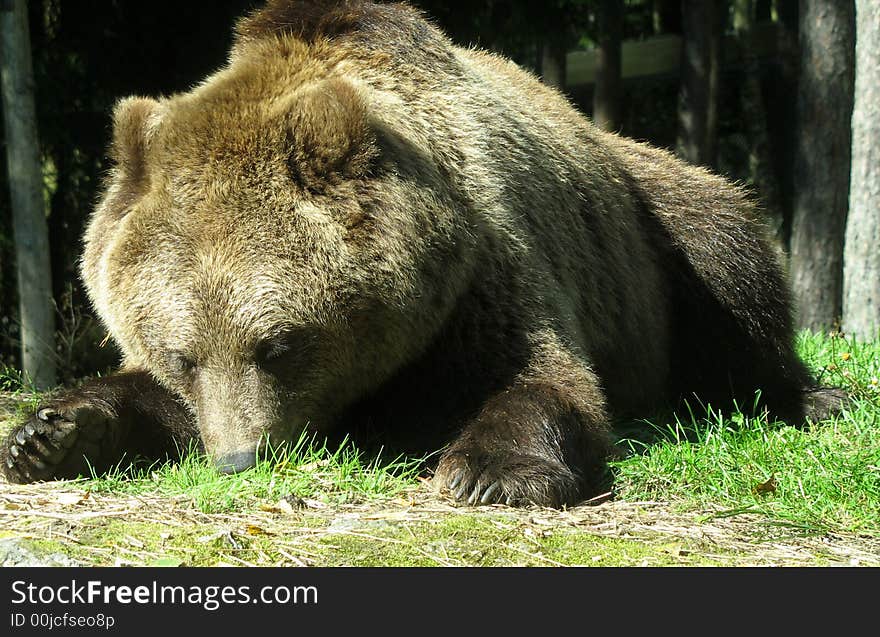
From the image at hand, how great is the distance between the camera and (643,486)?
4602mm

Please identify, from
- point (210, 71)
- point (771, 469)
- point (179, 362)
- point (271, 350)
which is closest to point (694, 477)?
point (771, 469)

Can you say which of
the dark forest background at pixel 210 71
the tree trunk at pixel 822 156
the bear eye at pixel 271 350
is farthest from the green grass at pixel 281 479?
the tree trunk at pixel 822 156

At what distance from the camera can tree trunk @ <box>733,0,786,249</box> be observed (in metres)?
15.3

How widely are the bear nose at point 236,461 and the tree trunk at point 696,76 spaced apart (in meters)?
9.72

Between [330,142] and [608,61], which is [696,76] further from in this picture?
[330,142]

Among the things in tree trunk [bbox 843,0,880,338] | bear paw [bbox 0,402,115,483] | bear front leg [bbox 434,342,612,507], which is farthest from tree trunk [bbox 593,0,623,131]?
bear paw [bbox 0,402,115,483]

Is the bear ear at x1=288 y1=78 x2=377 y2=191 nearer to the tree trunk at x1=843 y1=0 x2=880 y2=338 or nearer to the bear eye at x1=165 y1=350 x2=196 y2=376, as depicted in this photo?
the bear eye at x1=165 y1=350 x2=196 y2=376

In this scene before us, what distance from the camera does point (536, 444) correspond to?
14.4 ft

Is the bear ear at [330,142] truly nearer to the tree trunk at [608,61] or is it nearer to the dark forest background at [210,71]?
the dark forest background at [210,71]

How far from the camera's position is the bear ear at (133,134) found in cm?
479

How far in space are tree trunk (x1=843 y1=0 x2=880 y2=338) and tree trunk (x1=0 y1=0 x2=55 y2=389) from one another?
6811 millimetres

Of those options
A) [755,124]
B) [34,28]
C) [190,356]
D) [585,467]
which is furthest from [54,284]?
[755,124]

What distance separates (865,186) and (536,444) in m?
6.20

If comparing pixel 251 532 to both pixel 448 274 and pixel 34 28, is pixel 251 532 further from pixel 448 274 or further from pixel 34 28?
pixel 34 28
